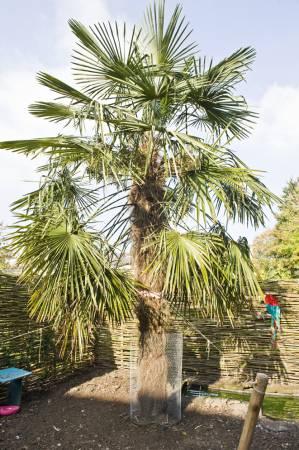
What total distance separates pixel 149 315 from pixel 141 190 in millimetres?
1165

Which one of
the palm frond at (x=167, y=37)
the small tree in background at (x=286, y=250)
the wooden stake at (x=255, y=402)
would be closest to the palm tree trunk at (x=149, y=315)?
the palm frond at (x=167, y=37)

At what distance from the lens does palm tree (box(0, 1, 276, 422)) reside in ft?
9.50

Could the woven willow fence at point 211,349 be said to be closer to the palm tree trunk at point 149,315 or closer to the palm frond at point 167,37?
the palm tree trunk at point 149,315

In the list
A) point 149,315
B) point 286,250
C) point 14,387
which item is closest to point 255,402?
point 149,315

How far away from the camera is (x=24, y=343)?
433cm

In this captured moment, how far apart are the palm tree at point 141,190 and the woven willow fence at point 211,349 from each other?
1.43 m

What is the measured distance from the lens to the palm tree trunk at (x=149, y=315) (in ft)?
11.1

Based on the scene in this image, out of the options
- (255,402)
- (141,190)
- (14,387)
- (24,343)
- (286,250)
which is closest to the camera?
(255,402)

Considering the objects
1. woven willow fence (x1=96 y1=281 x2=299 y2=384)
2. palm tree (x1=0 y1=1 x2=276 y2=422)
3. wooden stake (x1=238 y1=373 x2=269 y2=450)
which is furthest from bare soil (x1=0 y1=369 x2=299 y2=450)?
wooden stake (x1=238 y1=373 x2=269 y2=450)

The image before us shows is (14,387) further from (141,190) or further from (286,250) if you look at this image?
(286,250)

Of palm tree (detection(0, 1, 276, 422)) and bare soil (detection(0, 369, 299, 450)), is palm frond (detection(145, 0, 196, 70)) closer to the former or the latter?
palm tree (detection(0, 1, 276, 422))

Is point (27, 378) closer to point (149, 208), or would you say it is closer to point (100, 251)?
point (100, 251)

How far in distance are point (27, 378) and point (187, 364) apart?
2.23m

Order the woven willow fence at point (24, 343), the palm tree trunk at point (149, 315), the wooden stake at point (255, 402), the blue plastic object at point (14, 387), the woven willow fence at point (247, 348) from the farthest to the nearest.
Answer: the woven willow fence at point (247, 348) → the woven willow fence at point (24, 343) → the blue plastic object at point (14, 387) → the palm tree trunk at point (149, 315) → the wooden stake at point (255, 402)
